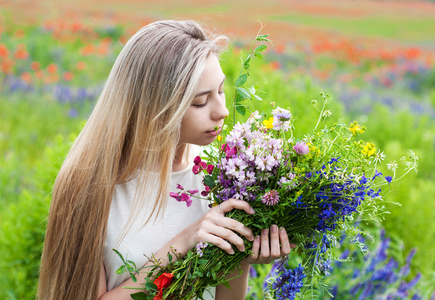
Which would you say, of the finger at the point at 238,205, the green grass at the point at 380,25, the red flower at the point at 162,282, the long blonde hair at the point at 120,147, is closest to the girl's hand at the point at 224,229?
the finger at the point at 238,205

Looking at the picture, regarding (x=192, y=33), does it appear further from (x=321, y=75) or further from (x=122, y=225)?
(x=321, y=75)

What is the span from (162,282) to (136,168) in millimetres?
416

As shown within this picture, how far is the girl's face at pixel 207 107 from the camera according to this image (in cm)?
136

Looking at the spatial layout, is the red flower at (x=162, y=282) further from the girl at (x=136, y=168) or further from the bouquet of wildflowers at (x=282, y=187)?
the girl at (x=136, y=168)

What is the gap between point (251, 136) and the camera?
1224 mm

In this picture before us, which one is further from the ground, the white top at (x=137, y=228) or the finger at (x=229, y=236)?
the finger at (x=229, y=236)

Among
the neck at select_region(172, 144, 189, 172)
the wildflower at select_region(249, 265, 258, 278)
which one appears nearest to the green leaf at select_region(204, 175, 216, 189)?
the neck at select_region(172, 144, 189, 172)

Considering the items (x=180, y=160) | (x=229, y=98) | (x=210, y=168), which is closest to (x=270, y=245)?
(x=210, y=168)

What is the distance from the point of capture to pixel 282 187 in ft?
3.80

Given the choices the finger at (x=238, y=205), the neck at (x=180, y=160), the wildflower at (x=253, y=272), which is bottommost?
the wildflower at (x=253, y=272)

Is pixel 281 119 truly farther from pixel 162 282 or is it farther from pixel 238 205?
pixel 162 282

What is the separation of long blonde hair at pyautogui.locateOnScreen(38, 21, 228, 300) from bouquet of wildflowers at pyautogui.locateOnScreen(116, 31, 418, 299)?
19 centimetres

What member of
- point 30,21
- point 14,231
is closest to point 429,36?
point 30,21

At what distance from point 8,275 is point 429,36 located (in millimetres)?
13196
